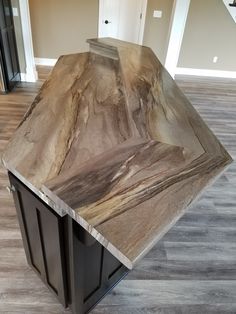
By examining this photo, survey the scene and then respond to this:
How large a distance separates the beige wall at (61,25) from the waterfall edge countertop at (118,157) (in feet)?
12.4

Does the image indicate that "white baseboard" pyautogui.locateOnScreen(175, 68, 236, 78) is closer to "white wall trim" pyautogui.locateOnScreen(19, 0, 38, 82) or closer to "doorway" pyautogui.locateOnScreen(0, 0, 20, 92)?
"white wall trim" pyautogui.locateOnScreen(19, 0, 38, 82)

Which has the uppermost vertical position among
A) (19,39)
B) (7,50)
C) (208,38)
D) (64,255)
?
(208,38)

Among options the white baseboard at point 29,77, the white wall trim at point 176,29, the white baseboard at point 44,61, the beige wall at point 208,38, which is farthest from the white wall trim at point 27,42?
the beige wall at point 208,38

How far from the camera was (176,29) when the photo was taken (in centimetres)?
422

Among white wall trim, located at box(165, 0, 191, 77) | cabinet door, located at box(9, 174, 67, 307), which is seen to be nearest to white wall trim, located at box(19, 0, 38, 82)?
white wall trim, located at box(165, 0, 191, 77)

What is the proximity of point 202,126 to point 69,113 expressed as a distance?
760mm

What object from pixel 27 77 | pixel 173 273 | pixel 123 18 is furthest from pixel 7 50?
pixel 173 273

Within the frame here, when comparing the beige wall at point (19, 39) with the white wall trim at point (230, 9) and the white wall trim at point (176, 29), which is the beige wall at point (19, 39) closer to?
the white wall trim at point (176, 29)

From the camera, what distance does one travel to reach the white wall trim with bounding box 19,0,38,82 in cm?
377

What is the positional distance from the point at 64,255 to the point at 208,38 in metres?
5.42

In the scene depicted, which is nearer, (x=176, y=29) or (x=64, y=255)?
(x=64, y=255)

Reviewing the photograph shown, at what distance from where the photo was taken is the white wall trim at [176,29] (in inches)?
158

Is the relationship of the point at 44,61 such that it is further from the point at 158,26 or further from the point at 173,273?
the point at 173,273

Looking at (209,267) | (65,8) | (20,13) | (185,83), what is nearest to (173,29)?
(185,83)
